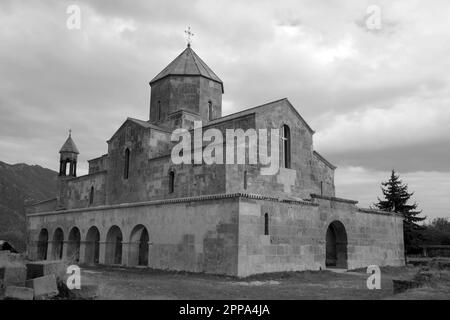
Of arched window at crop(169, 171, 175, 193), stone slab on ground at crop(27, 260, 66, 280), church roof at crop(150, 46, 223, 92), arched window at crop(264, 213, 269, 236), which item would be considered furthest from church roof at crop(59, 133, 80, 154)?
stone slab on ground at crop(27, 260, 66, 280)

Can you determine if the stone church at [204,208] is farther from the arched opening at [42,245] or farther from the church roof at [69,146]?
the church roof at [69,146]

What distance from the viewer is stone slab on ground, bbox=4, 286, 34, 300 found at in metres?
7.70

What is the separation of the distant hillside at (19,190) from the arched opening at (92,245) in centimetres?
2225

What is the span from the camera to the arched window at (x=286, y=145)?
1867 cm

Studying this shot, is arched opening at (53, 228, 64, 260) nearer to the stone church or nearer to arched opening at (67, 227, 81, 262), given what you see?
the stone church

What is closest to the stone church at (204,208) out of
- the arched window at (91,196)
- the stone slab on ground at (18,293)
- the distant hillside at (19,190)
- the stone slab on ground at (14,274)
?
the arched window at (91,196)

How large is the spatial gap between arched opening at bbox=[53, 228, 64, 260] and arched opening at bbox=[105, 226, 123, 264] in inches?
205

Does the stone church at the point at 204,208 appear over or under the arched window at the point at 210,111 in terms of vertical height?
under

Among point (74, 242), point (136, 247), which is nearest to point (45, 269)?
point (136, 247)

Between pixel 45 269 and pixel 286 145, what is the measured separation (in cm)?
1241

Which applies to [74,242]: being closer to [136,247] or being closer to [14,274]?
[136,247]

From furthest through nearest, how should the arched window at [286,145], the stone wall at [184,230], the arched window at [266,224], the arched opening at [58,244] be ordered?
the arched opening at [58,244] → the arched window at [286,145] → the arched window at [266,224] → the stone wall at [184,230]

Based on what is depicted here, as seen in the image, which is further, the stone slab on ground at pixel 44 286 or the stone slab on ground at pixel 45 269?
the stone slab on ground at pixel 45 269
